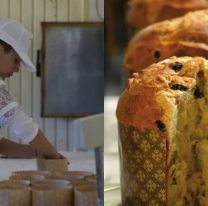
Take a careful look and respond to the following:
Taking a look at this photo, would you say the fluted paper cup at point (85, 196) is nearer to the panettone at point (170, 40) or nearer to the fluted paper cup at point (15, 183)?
the fluted paper cup at point (15, 183)

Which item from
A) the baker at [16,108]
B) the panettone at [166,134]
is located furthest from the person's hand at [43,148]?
the panettone at [166,134]

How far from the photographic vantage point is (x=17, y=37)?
105 centimetres

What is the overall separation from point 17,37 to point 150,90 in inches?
10.5

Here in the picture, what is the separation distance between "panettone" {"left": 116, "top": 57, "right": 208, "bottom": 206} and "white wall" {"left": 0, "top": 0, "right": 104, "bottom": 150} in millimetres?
118

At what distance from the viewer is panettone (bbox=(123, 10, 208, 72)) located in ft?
3.51

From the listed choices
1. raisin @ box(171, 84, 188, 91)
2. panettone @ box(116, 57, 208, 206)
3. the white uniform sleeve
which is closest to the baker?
the white uniform sleeve

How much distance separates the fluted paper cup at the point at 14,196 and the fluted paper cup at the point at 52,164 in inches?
2.3

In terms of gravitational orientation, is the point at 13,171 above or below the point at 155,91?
below

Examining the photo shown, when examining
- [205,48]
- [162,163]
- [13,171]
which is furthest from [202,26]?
[13,171]

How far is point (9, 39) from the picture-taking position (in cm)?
104

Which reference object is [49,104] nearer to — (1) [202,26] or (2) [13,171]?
(2) [13,171]

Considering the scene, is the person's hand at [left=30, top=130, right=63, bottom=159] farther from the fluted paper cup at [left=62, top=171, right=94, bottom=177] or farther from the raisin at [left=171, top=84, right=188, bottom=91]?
the raisin at [left=171, top=84, right=188, bottom=91]

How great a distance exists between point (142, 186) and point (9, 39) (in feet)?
1.20

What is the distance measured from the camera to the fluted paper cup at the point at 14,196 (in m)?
1.06
